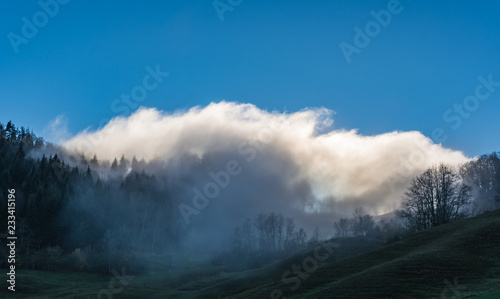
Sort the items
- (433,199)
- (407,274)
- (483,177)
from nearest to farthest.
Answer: (407,274) → (433,199) → (483,177)

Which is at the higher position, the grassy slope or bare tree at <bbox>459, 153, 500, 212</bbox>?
bare tree at <bbox>459, 153, 500, 212</bbox>

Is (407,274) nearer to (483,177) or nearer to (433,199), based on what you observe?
(433,199)

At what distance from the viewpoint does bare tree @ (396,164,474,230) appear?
9156 centimetres

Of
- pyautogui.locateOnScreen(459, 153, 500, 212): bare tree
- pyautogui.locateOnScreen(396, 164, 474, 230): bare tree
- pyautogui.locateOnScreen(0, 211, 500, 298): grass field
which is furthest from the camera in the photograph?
pyautogui.locateOnScreen(459, 153, 500, 212): bare tree

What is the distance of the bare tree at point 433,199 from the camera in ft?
300

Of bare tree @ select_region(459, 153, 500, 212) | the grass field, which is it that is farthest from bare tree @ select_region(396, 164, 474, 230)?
bare tree @ select_region(459, 153, 500, 212)

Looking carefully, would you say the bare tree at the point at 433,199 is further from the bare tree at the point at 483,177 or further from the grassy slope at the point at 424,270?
the bare tree at the point at 483,177

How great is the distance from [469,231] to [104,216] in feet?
524

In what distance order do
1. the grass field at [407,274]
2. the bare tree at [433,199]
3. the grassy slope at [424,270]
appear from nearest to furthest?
the grassy slope at [424,270]
the grass field at [407,274]
the bare tree at [433,199]

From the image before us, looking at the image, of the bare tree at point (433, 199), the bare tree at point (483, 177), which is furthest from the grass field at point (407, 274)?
the bare tree at point (483, 177)

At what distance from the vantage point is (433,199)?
9594 centimetres

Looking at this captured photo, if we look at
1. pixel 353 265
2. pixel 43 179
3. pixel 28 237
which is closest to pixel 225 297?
pixel 353 265

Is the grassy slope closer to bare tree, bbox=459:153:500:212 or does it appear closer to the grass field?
the grass field

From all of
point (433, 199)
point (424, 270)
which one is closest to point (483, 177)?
point (433, 199)
